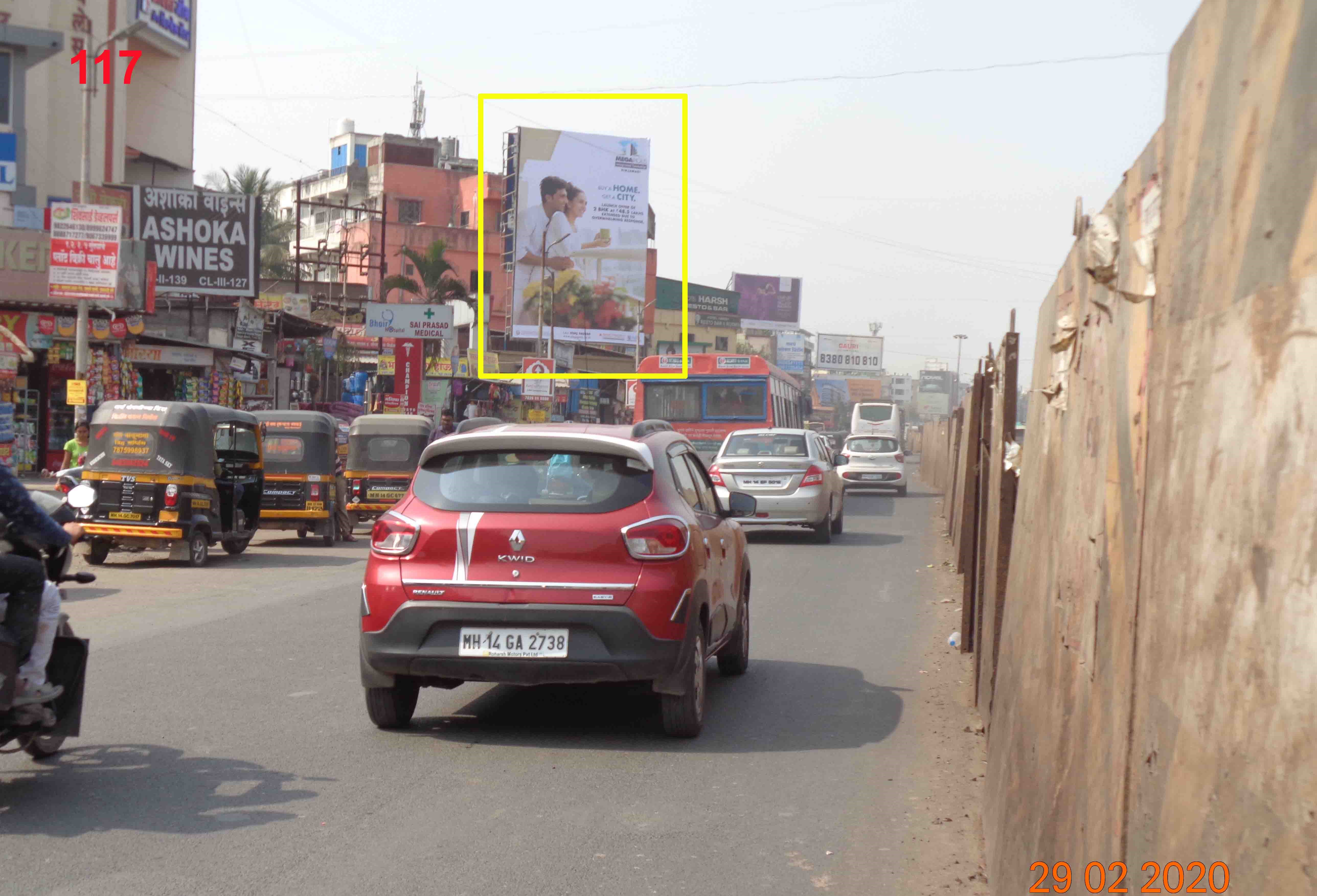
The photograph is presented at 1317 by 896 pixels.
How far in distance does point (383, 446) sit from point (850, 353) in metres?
112

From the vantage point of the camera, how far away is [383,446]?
21781 millimetres

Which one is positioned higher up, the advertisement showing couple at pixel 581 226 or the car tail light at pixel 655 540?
the advertisement showing couple at pixel 581 226

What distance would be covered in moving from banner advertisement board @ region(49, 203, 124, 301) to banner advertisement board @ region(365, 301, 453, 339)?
21.8 m

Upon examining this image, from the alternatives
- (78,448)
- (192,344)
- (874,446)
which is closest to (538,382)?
(874,446)

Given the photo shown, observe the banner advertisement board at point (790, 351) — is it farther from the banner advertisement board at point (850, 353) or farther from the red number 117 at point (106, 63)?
the red number 117 at point (106, 63)

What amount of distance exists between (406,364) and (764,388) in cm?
1622

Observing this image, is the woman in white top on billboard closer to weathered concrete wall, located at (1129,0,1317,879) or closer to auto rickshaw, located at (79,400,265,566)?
auto rickshaw, located at (79,400,265,566)

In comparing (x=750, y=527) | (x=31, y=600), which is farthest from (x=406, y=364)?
(x=31, y=600)

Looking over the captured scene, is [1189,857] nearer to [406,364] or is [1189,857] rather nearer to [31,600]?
[31,600]

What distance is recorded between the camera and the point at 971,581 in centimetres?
925

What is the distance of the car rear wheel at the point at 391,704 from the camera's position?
6906 mm

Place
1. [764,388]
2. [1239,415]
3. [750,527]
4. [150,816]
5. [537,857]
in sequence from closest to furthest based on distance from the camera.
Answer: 1. [1239,415]
2. [537,857]
3. [150,816]
4. [750,527]
5. [764,388]

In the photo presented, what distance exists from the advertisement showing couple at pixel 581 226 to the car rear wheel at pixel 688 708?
50.1 m
